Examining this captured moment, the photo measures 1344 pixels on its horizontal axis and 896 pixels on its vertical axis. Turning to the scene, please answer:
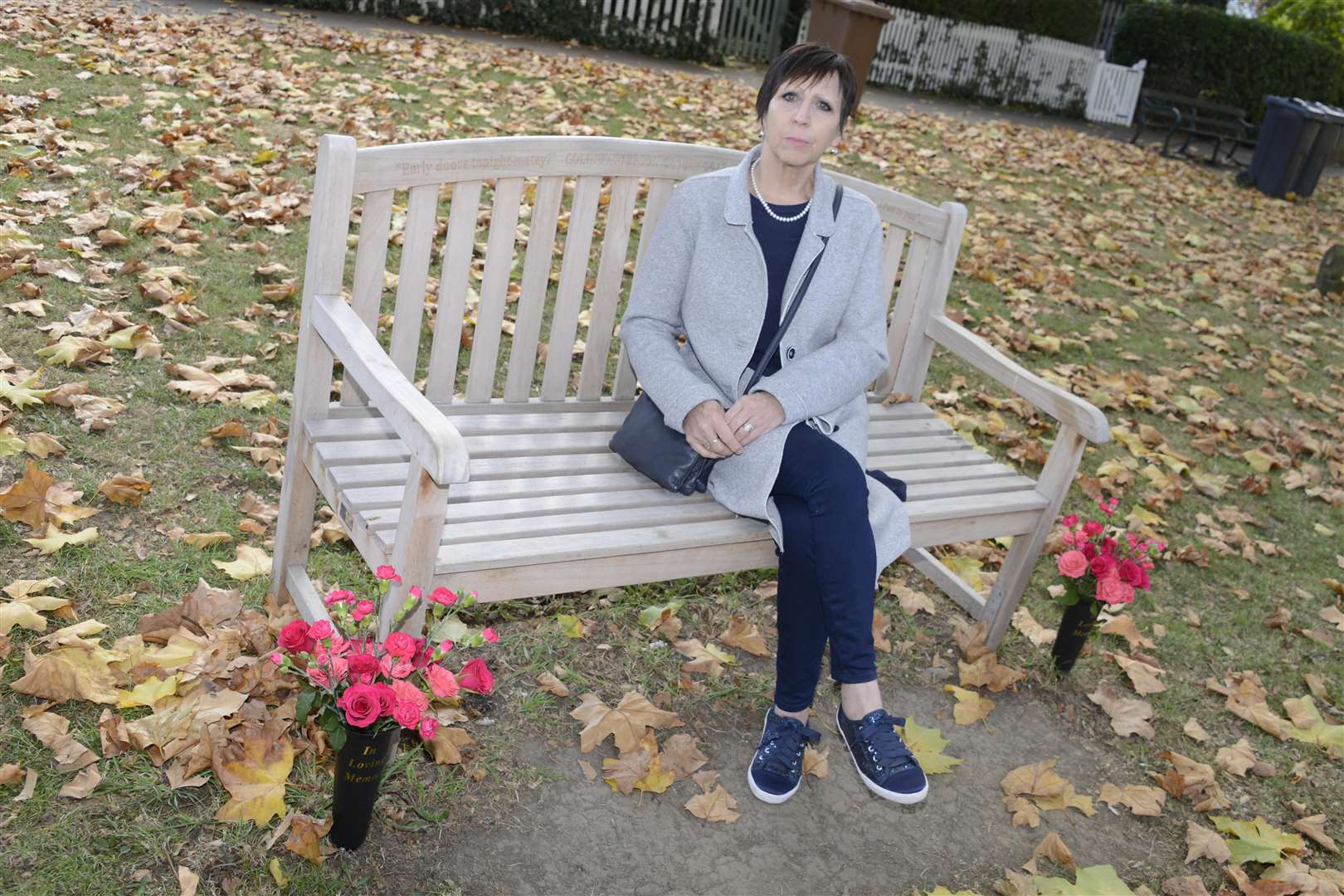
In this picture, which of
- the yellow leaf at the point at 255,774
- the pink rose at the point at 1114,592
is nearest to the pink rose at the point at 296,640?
the yellow leaf at the point at 255,774

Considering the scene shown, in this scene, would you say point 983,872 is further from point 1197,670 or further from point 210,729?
point 210,729

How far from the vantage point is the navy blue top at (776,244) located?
9.25ft

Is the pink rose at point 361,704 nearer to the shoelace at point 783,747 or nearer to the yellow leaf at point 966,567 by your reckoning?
the shoelace at point 783,747

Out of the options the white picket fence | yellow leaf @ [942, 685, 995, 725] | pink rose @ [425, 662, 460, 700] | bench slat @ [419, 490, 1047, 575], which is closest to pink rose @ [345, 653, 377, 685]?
pink rose @ [425, 662, 460, 700]

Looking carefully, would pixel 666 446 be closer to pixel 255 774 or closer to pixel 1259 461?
pixel 255 774

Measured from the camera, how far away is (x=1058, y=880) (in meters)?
2.59

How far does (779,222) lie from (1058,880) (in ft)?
5.63

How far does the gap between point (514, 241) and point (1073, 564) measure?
1.76 m

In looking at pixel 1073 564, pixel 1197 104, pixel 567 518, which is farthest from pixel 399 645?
pixel 1197 104

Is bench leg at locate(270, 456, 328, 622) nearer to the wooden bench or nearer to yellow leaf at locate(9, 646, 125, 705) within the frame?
the wooden bench

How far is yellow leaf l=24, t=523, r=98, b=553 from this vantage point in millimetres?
2803

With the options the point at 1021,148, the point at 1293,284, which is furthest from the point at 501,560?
the point at 1021,148

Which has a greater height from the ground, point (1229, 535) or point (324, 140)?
point (324, 140)

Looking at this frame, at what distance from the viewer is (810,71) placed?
265 centimetres
